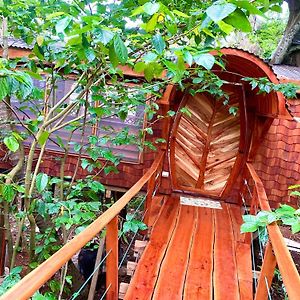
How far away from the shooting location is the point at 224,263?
3.24m

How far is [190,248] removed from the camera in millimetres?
3498

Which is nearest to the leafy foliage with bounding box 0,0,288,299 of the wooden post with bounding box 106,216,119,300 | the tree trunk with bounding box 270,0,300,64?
the wooden post with bounding box 106,216,119,300

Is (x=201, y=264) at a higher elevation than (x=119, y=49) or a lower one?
lower

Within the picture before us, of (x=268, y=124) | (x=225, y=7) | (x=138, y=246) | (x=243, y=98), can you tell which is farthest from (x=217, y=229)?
(x=225, y=7)

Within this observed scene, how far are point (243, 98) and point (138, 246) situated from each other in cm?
352

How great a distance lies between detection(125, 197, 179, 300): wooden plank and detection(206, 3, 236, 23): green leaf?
2.08 metres

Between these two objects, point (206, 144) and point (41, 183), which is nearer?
point (41, 183)

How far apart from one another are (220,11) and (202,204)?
444cm

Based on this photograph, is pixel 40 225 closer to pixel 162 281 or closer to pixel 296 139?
pixel 162 281

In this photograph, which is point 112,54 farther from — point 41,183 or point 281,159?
point 281,159

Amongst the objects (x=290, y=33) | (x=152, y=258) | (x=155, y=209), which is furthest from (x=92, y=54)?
(x=290, y=33)

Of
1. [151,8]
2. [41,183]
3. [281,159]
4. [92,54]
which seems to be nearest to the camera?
[151,8]

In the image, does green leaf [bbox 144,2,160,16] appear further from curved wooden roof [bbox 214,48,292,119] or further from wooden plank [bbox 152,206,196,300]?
curved wooden roof [bbox 214,48,292,119]

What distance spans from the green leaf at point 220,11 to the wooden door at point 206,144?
196 inches
